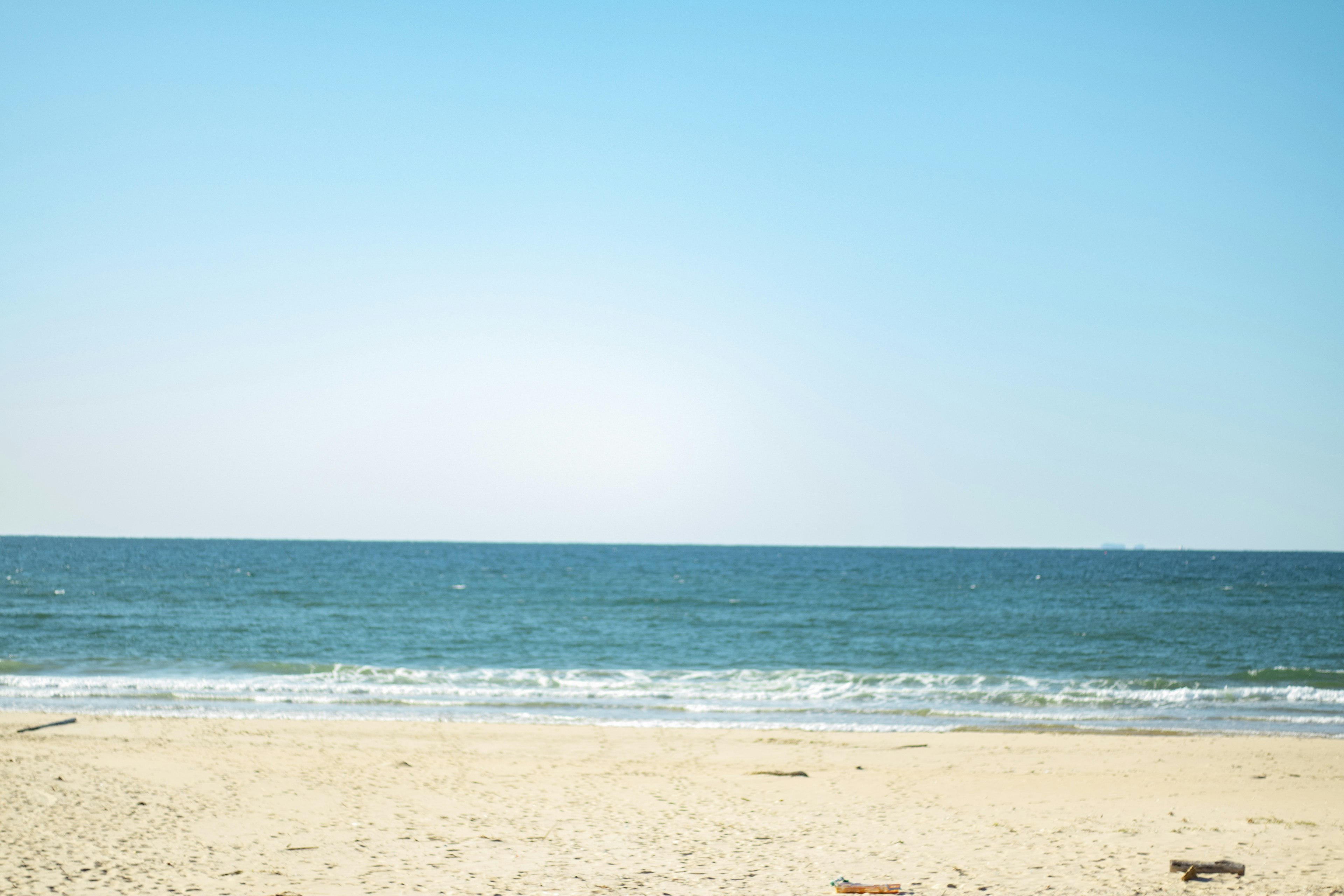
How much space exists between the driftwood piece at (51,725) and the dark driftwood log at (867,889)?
15.4m

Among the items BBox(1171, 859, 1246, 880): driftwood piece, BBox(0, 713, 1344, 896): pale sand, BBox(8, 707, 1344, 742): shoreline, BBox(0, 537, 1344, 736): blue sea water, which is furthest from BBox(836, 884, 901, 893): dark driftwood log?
BBox(0, 537, 1344, 736): blue sea water

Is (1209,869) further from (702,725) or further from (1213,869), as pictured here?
(702,725)

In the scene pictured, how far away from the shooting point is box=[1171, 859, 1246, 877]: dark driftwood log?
9.03 metres

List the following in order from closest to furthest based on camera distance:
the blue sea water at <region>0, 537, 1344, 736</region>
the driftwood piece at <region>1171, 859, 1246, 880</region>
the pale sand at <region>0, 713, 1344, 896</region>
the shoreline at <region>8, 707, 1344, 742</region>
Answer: the pale sand at <region>0, 713, 1344, 896</region> → the driftwood piece at <region>1171, 859, 1246, 880</region> → the shoreline at <region>8, 707, 1344, 742</region> → the blue sea water at <region>0, 537, 1344, 736</region>

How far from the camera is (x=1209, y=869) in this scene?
358 inches

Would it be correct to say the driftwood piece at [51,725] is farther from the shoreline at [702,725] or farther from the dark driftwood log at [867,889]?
the dark driftwood log at [867,889]

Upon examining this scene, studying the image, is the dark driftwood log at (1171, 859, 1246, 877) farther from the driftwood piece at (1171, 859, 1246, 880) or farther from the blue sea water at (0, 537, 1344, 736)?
the blue sea water at (0, 537, 1344, 736)

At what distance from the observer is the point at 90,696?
2173 centimetres

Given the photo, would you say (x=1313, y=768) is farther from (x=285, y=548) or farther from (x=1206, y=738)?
(x=285, y=548)

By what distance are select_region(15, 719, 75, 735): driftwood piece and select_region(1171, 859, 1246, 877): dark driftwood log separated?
Result: 60.0 feet

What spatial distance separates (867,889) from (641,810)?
4.22 m

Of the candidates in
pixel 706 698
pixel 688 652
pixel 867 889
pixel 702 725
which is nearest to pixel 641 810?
pixel 867 889

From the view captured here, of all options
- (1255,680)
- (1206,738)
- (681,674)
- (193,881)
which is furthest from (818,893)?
(1255,680)

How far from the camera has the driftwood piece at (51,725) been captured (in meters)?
16.5
